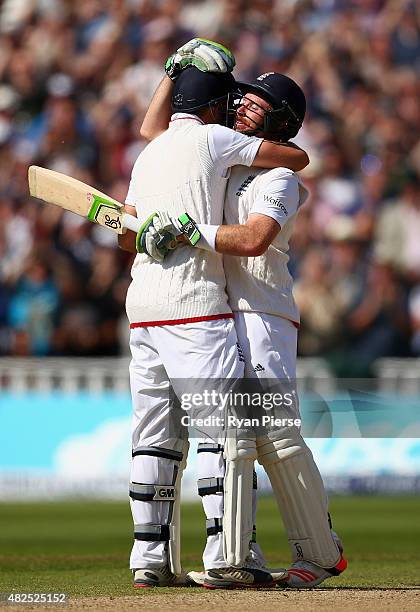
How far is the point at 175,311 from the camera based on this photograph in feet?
17.7

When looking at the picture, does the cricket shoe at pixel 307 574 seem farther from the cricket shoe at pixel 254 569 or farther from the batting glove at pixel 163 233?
the batting glove at pixel 163 233

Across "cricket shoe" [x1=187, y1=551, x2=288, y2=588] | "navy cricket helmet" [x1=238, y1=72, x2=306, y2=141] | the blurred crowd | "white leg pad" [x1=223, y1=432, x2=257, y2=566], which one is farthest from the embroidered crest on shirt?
the blurred crowd

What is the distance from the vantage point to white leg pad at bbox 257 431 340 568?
18.1 ft

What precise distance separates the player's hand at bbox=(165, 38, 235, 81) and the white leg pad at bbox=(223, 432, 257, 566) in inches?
63.1

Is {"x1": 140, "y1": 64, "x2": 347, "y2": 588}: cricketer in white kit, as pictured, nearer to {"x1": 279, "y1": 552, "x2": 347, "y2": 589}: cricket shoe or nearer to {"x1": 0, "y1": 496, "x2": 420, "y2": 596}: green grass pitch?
{"x1": 279, "y1": 552, "x2": 347, "y2": 589}: cricket shoe

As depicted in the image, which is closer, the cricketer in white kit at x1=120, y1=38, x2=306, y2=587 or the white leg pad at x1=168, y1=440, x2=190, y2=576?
the cricketer in white kit at x1=120, y1=38, x2=306, y2=587

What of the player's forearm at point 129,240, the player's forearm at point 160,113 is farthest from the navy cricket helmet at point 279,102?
the player's forearm at point 129,240

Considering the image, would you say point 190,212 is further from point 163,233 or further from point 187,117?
point 187,117

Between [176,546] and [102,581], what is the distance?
0.70 metres

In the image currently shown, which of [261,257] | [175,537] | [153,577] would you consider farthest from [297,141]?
[153,577]

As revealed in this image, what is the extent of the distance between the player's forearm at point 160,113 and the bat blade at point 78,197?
45cm

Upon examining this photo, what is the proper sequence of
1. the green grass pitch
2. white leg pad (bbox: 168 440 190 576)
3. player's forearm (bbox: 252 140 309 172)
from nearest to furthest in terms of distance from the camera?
1. player's forearm (bbox: 252 140 309 172)
2. white leg pad (bbox: 168 440 190 576)
3. the green grass pitch

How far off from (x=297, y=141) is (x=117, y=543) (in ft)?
22.9

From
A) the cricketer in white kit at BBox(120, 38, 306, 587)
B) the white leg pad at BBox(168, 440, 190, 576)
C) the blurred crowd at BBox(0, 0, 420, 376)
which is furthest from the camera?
the blurred crowd at BBox(0, 0, 420, 376)
